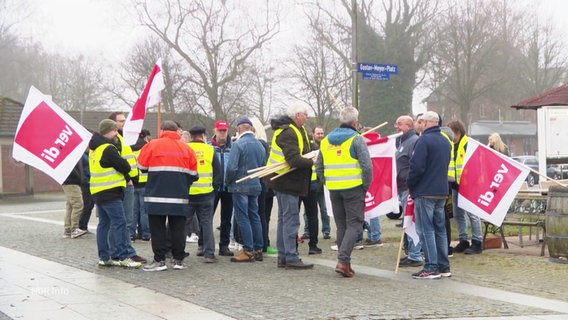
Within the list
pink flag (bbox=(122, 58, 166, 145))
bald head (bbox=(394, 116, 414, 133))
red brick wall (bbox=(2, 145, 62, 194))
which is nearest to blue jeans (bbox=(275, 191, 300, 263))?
bald head (bbox=(394, 116, 414, 133))

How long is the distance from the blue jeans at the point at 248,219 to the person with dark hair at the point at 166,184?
0.99 metres

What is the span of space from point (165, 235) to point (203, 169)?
41.8 inches

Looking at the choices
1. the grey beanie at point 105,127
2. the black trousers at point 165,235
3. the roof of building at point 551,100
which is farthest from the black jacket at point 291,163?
the roof of building at point 551,100

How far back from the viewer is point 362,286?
28.1 feet

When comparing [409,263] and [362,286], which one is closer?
[362,286]

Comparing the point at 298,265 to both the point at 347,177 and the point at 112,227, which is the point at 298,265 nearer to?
the point at 347,177

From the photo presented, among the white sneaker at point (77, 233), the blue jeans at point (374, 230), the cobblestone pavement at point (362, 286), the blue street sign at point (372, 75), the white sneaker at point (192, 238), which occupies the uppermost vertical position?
the blue street sign at point (372, 75)

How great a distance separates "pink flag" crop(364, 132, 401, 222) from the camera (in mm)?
10312

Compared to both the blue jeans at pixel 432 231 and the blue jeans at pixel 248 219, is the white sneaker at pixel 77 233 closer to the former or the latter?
the blue jeans at pixel 248 219

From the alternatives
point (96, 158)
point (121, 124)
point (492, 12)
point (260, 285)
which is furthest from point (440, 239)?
point (492, 12)

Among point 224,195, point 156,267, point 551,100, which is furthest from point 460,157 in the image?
point 551,100

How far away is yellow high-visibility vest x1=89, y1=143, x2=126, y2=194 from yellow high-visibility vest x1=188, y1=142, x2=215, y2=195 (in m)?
1.02

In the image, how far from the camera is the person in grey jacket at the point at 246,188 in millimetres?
10414

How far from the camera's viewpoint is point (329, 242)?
12688 millimetres
